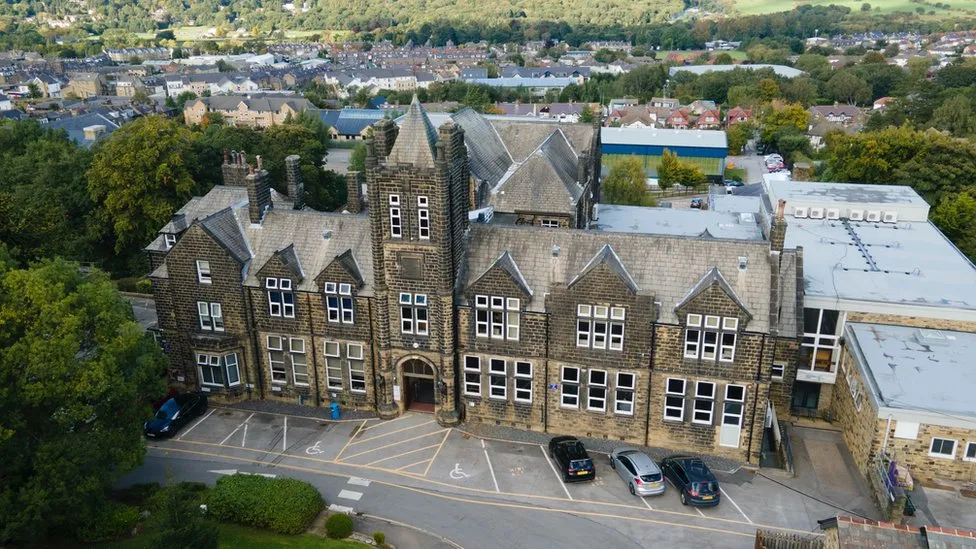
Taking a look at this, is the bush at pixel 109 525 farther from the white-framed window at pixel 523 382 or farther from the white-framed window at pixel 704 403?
the white-framed window at pixel 704 403

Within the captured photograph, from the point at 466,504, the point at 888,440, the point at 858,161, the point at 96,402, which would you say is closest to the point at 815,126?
the point at 858,161

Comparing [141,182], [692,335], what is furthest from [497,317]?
[141,182]

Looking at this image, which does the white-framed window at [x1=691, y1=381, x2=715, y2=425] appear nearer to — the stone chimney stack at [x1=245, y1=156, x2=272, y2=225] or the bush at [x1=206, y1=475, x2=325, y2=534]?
the bush at [x1=206, y1=475, x2=325, y2=534]

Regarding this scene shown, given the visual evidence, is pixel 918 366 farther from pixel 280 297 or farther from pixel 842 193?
pixel 280 297

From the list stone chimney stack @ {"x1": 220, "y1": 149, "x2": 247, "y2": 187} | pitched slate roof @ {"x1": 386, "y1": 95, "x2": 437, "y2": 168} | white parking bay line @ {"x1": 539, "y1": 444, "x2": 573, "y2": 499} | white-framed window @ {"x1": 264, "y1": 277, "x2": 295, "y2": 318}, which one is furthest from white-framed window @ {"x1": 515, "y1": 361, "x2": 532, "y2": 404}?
stone chimney stack @ {"x1": 220, "y1": 149, "x2": 247, "y2": 187}

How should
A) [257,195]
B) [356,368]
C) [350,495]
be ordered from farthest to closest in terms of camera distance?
[257,195] → [356,368] → [350,495]

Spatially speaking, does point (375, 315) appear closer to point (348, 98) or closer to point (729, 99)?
point (729, 99)

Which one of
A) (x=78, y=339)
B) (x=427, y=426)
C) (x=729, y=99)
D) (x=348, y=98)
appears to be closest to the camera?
(x=78, y=339)
